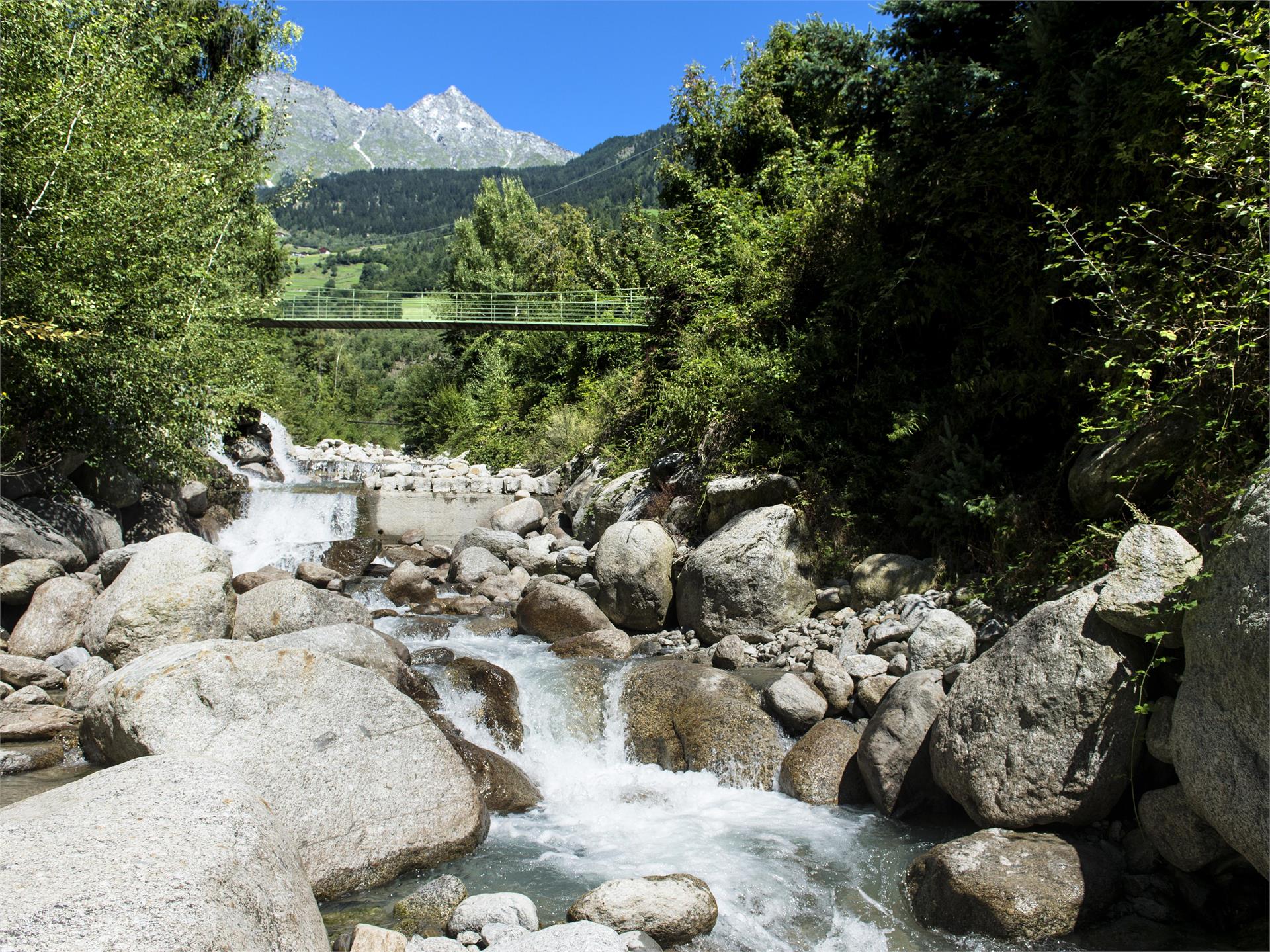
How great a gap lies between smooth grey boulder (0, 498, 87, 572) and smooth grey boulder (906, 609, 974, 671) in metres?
8.85

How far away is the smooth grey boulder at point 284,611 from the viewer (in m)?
8.26

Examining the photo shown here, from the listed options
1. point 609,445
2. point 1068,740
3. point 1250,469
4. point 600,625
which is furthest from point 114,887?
point 609,445

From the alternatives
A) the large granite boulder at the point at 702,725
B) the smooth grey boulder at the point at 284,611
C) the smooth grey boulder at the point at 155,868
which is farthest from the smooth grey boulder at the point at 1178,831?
the smooth grey boulder at the point at 284,611

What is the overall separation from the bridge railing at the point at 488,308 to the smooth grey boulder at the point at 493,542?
8709 millimetres

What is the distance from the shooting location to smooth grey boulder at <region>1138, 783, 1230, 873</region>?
4535mm

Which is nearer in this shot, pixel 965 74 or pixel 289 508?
pixel 965 74

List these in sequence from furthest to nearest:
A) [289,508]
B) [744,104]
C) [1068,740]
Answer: [744,104] < [289,508] < [1068,740]

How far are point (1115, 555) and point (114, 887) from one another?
5.36 meters

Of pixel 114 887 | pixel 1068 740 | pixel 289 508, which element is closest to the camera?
pixel 114 887

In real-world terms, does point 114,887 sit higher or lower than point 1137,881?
higher

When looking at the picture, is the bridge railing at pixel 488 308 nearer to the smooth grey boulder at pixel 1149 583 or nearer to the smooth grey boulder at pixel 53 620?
the smooth grey boulder at pixel 53 620

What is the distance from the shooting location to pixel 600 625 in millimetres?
10000

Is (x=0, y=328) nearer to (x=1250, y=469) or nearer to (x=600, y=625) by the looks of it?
(x=600, y=625)

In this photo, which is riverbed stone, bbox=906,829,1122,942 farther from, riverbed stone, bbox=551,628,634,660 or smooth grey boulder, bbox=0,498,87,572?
smooth grey boulder, bbox=0,498,87,572
